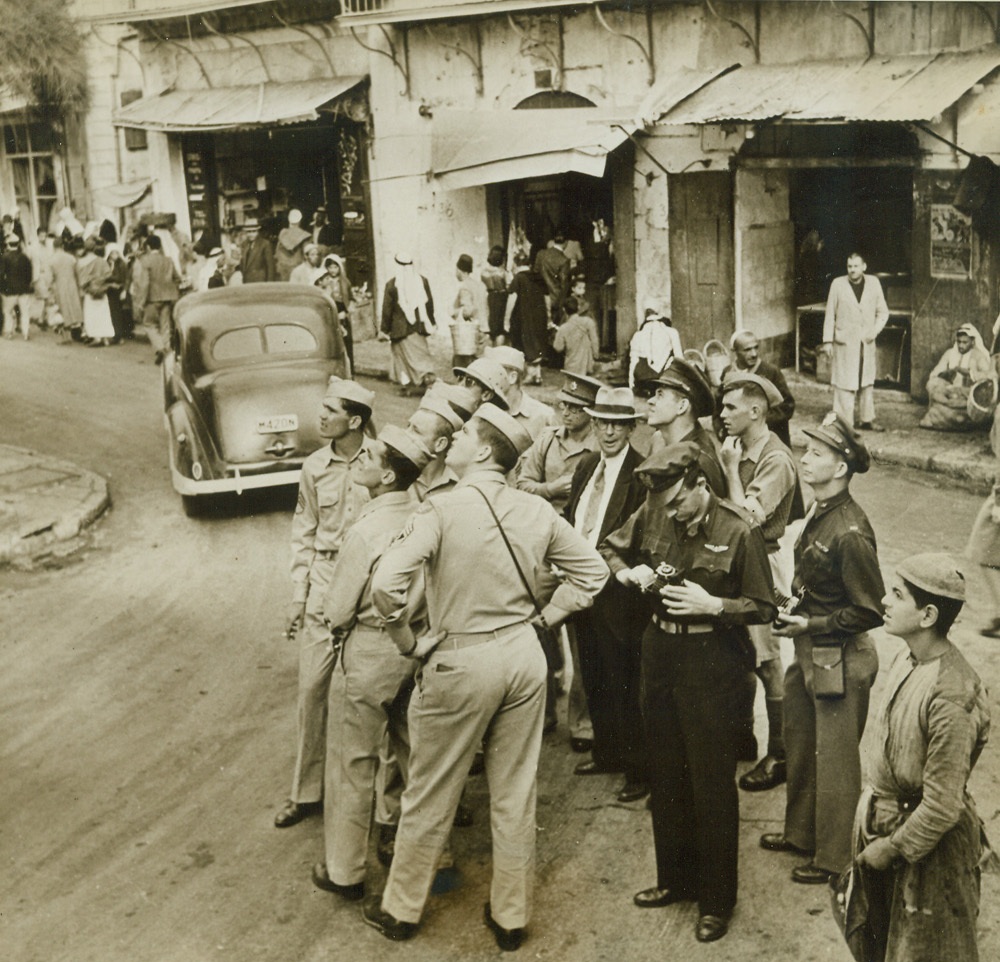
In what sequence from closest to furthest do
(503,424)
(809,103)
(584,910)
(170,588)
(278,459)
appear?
1. (503,424)
2. (584,910)
3. (170,588)
4. (278,459)
5. (809,103)

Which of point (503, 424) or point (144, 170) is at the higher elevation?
point (144, 170)

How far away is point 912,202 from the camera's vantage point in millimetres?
14523

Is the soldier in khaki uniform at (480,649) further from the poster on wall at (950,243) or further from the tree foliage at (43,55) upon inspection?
the tree foliage at (43,55)

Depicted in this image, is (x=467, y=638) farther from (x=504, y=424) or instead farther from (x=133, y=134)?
(x=133, y=134)

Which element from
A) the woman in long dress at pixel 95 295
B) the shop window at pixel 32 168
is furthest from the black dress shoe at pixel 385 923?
the shop window at pixel 32 168

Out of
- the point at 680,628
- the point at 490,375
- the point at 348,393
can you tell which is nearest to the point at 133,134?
the point at 490,375

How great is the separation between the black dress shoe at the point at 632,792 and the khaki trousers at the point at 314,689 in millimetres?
1379

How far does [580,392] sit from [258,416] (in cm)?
522

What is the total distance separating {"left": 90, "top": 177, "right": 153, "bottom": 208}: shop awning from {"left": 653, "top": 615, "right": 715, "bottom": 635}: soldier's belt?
842 inches

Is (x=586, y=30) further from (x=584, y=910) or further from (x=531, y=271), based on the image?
(x=584, y=910)

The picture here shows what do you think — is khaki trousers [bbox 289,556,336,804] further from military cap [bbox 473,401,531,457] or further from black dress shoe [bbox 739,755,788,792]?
black dress shoe [bbox 739,755,788,792]

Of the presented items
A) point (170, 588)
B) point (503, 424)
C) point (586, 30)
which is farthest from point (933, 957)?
point (586, 30)

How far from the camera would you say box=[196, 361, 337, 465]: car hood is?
452 inches

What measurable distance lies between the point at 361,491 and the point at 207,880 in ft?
5.92
